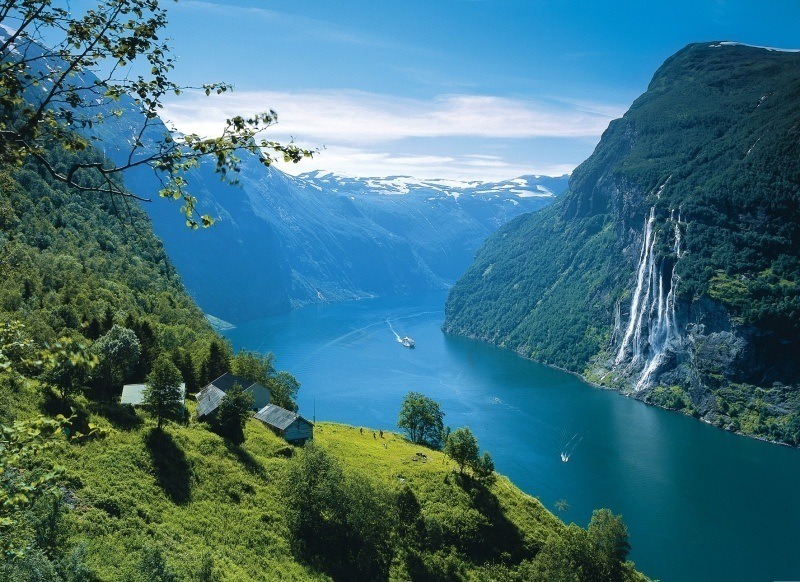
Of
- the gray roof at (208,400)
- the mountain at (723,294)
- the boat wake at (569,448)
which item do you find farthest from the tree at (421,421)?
the mountain at (723,294)

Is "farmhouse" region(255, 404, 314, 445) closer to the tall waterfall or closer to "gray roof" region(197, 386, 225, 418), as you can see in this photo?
"gray roof" region(197, 386, 225, 418)

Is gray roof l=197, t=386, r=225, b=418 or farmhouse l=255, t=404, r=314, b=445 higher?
gray roof l=197, t=386, r=225, b=418

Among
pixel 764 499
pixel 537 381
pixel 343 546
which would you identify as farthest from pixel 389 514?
pixel 537 381

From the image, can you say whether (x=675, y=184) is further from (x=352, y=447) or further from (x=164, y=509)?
(x=164, y=509)

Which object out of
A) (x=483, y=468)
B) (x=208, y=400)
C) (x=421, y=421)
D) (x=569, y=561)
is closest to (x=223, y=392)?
(x=208, y=400)

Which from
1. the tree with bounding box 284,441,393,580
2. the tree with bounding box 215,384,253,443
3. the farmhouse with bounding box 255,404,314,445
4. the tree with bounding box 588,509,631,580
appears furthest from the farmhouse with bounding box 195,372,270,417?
the tree with bounding box 588,509,631,580
